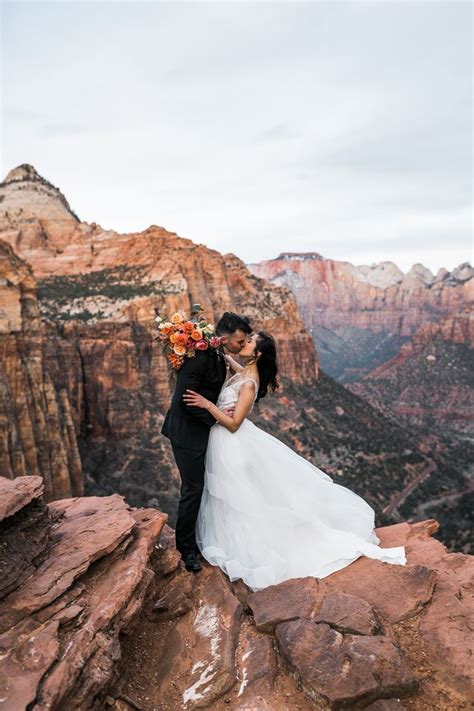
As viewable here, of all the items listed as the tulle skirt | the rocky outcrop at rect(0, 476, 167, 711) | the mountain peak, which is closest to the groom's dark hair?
the tulle skirt

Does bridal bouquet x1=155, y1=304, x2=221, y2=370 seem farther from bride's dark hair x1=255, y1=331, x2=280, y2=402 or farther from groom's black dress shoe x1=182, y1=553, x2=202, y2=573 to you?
groom's black dress shoe x1=182, y1=553, x2=202, y2=573

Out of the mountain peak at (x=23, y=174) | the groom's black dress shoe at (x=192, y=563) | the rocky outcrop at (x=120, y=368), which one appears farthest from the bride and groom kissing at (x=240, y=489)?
the mountain peak at (x=23, y=174)

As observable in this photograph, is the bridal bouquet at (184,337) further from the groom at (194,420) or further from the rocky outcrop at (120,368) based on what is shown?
the rocky outcrop at (120,368)

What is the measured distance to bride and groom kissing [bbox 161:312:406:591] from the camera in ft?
19.3

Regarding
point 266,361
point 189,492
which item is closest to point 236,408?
point 266,361

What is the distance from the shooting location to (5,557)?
480 cm

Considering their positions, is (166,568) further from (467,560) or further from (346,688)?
(467,560)

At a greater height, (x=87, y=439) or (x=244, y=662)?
(x=244, y=662)

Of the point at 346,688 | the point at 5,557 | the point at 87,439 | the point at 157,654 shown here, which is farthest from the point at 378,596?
the point at 87,439

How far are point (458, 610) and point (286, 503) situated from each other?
2197 millimetres

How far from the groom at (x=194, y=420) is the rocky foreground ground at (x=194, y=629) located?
325 mm

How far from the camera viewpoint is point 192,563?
6.00m

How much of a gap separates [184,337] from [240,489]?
2032 mm

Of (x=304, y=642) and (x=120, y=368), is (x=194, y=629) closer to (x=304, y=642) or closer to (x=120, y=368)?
(x=304, y=642)
